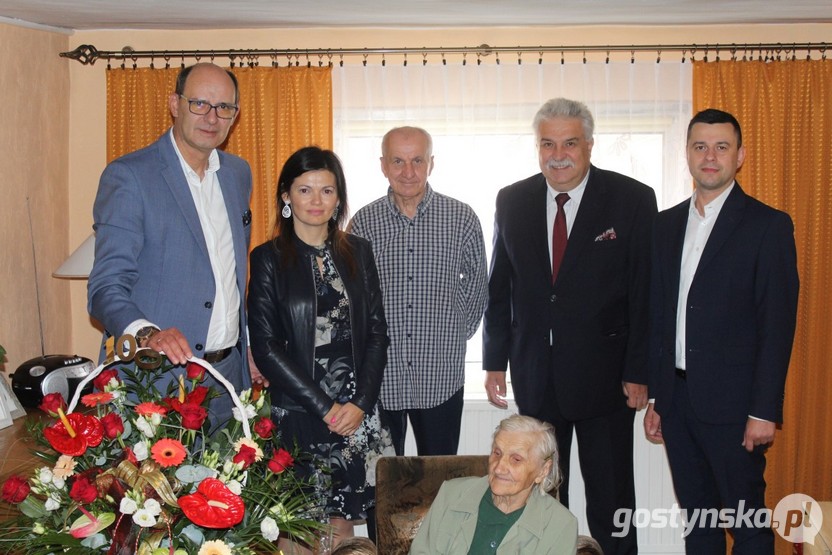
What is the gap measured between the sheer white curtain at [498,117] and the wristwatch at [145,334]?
224cm

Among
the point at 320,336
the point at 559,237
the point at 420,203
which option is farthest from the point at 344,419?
the point at 559,237

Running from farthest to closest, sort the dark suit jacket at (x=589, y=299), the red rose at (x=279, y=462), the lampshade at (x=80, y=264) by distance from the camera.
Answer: the lampshade at (x=80, y=264) → the dark suit jacket at (x=589, y=299) → the red rose at (x=279, y=462)

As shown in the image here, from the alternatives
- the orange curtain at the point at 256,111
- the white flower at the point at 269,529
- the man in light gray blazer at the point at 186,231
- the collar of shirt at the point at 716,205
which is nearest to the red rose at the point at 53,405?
the white flower at the point at 269,529

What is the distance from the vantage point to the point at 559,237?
10.8 feet

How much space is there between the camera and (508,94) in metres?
4.14

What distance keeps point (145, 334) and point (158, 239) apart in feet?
1.94

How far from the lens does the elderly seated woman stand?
2377 millimetres

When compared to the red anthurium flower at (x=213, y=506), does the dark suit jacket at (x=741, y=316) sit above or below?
above

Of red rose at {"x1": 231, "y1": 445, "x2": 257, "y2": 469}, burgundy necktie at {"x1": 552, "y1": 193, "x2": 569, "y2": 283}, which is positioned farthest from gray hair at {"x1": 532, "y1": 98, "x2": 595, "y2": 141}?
red rose at {"x1": 231, "y1": 445, "x2": 257, "y2": 469}

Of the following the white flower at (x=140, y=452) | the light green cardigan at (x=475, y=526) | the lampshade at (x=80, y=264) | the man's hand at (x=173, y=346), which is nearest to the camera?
the white flower at (x=140, y=452)

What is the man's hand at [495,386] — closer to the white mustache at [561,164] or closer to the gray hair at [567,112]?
the white mustache at [561,164]

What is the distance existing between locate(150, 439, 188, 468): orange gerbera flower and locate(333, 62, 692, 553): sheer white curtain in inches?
108

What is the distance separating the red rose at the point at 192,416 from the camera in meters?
1.57

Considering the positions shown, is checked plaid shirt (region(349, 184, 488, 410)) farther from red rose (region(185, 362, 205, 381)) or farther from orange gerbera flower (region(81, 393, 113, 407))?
orange gerbera flower (region(81, 393, 113, 407))
